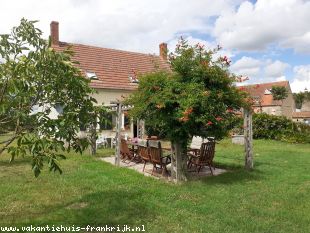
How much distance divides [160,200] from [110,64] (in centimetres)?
1996

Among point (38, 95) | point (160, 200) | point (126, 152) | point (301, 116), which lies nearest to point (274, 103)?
point (301, 116)

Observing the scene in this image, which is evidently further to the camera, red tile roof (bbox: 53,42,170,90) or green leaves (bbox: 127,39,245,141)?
red tile roof (bbox: 53,42,170,90)

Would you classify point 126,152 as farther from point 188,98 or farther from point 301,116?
point 301,116

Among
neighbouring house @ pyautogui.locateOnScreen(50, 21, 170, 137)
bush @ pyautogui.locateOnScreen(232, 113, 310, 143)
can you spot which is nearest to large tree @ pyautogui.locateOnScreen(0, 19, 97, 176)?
neighbouring house @ pyautogui.locateOnScreen(50, 21, 170, 137)

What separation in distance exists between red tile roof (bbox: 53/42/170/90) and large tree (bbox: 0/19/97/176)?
17.5 metres

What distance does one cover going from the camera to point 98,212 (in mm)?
6164

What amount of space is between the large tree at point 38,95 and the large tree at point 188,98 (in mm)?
3175

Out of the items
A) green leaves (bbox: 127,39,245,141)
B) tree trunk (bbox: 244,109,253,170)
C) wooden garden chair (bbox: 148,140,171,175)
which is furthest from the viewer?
tree trunk (bbox: 244,109,253,170)

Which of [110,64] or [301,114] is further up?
[110,64]

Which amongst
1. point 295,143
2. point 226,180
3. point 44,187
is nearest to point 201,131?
point 226,180

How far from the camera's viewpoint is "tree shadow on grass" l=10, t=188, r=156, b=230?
569 centimetres

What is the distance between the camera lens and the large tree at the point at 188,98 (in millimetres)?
8242

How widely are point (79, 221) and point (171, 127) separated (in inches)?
139

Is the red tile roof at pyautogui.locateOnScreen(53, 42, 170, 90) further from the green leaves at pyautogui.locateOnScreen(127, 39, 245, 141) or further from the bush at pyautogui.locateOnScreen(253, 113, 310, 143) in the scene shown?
the green leaves at pyautogui.locateOnScreen(127, 39, 245, 141)
